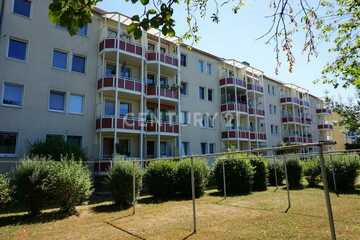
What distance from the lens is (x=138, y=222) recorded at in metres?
9.29

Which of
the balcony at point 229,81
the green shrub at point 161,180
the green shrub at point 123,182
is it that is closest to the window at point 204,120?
the balcony at point 229,81

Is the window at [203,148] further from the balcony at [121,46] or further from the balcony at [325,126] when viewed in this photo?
the balcony at [325,126]

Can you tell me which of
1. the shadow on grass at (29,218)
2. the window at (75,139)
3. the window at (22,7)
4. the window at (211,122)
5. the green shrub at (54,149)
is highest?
the window at (22,7)

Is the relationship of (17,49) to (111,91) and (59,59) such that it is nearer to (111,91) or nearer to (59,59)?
(59,59)

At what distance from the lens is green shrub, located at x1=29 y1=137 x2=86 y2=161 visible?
16.4 metres

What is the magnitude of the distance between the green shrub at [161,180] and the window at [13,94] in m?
10.0

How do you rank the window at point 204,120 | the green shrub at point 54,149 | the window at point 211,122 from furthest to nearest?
1. the window at point 211,122
2. the window at point 204,120
3. the green shrub at point 54,149

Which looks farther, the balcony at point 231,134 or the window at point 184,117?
the balcony at point 231,134

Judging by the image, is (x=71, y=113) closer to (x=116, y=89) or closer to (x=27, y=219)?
(x=116, y=89)

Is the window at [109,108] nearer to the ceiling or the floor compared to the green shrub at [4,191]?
nearer to the ceiling

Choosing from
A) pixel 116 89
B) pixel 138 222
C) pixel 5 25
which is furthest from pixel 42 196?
pixel 5 25

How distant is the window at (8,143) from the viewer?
17.0m

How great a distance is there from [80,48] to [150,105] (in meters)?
7.81

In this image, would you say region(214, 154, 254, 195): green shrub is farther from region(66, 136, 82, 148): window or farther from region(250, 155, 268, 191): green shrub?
region(66, 136, 82, 148): window
